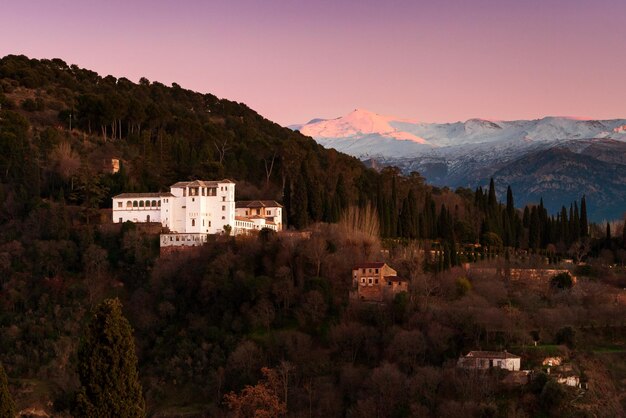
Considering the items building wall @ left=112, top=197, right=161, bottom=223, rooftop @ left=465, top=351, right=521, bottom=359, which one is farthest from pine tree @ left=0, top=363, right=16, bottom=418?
building wall @ left=112, top=197, right=161, bottom=223

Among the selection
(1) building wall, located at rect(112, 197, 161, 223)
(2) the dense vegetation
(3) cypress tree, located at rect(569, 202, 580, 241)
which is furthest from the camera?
(3) cypress tree, located at rect(569, 202, 580, 241)

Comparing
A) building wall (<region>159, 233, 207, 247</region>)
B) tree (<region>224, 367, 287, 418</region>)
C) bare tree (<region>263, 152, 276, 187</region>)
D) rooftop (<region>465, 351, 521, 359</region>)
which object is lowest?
tree (<region>224, 367, 287, 418</region>)

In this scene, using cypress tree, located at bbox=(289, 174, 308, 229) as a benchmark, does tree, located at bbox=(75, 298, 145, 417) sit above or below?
below

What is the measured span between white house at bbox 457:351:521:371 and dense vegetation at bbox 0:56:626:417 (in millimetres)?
872

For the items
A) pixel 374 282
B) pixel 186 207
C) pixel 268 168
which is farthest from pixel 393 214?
pixel 186 207

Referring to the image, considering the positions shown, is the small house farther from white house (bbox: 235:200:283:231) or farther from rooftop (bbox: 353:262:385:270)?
white house (bbox: 235:200:283:231)

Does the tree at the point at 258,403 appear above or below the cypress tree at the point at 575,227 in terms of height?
below

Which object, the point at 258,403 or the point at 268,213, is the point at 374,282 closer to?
the point at 258,403

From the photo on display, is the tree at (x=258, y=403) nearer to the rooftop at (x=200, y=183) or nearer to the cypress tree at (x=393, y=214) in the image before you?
the rooftop at (x=200, y=183)

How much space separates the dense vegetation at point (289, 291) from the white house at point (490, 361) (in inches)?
34.3

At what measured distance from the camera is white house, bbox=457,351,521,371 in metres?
45.3

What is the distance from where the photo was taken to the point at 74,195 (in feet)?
197

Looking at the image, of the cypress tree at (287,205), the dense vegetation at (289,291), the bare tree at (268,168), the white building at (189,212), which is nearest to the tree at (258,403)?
the dense vegetation at (289,291)

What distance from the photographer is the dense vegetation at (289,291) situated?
1842 inches
